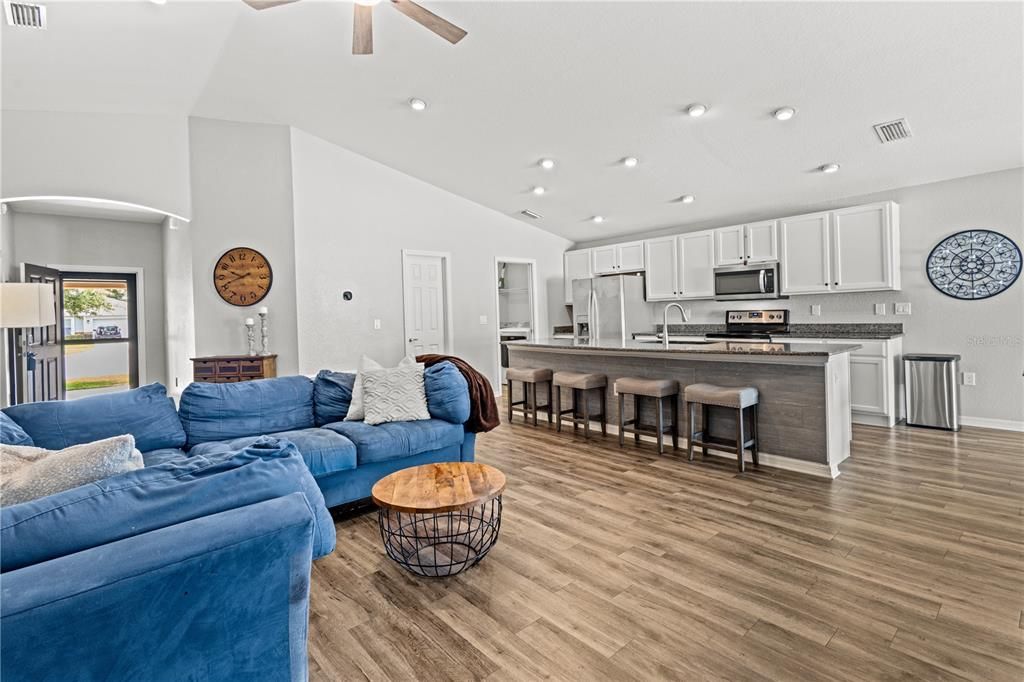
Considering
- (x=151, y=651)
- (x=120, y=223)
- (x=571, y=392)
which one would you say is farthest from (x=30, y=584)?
(x=120, y=223)

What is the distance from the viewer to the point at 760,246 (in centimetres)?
587

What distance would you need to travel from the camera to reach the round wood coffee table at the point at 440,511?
224cm

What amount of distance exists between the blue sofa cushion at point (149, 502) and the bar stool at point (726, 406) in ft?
9.98

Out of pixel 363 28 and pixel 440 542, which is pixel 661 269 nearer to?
pixel 363 28

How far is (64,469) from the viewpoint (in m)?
1.33

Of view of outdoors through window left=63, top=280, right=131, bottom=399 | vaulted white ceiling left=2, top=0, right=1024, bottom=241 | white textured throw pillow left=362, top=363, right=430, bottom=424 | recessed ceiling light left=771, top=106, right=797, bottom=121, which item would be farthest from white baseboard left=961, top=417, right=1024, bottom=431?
view of outdoors through window left=63, top=280, right=131, bottom=399

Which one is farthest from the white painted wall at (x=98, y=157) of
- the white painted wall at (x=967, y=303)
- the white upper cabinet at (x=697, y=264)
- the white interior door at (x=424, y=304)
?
the white painted wall at (x=967, y=303)

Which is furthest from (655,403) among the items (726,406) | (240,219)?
(240,219)

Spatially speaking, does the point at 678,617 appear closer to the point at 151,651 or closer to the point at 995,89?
the point at 151,651

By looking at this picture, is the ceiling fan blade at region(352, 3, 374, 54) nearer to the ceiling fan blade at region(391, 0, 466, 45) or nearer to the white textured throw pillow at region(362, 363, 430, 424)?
the ceiling fan blade at region(391, 0, 466, 45)

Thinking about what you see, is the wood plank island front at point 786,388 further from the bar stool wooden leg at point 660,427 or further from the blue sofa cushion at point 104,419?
the blue sofa cushion at point 104,419

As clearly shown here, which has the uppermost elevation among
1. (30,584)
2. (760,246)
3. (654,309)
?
(760,246)

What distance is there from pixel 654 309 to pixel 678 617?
5571 millimetres

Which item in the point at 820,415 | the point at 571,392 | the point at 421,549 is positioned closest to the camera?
the point at 421,549
